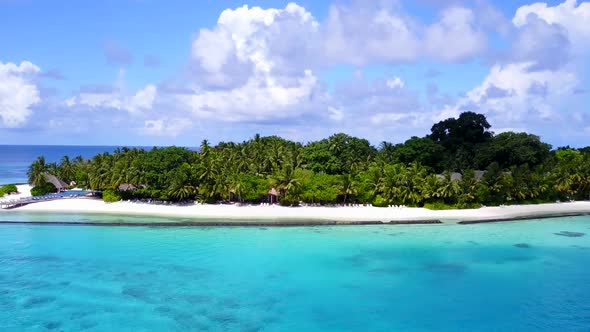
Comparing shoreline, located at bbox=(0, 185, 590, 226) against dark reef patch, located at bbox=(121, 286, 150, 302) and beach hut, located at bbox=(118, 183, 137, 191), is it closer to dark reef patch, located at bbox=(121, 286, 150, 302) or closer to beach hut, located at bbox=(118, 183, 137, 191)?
beach hut, located at bbox=(118, 183, 137, 191)

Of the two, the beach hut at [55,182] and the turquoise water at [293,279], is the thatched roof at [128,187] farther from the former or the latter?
the beach hut at [55,182]

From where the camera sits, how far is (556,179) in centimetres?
5384

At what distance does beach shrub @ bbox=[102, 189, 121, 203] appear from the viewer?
51.8 metres

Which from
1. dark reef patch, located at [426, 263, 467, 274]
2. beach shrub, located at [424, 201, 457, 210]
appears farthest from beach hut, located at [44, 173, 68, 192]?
dark reef patch, located at [426, 263, 467, 274]

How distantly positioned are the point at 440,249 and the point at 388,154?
27792 mm

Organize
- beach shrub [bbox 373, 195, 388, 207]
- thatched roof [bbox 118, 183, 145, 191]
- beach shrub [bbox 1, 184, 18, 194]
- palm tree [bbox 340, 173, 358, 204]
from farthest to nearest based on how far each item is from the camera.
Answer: beach shrub [bbox 1, 184, 18, 194] → thatched roof [bbox 118, 183, 145, 191] → beach shrub [bbox 373, 195, 388, 207] → palm tree [bbox 340, 173, 358, 204]

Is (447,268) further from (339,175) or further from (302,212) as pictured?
(339,175)

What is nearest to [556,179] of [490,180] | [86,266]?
[490,180]

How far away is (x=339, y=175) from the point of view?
50312 millimetres

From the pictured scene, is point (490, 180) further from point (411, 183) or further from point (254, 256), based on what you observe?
point (254, 256)

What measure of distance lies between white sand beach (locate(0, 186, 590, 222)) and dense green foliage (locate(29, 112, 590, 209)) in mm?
1307

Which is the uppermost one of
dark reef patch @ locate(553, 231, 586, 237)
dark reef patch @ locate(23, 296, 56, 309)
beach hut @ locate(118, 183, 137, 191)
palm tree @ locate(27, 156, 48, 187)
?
palm tree @ locate(27, 156, 48, 187)

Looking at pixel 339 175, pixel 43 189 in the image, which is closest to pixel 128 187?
pixel 43 189

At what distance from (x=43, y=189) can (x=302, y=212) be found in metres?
32.2
